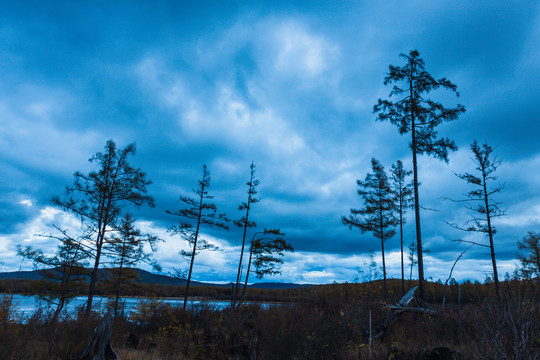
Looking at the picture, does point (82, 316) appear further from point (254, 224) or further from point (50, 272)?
point (50, 272)

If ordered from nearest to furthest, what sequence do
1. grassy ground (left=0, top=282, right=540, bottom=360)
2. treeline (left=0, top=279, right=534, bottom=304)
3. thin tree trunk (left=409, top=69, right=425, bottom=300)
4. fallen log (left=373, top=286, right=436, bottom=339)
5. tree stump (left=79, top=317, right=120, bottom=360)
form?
tree stump (left=79, top=317, right=120, bottom=360)
grassy ground (left=0, top=282, right=540, bottom=360)
fallen log (left=373, top=286, right=436, bottom=339)
thin tree trunk (left=409, top=69, right=425, bottom=300)
treeline (left=0, top=279, right=534, bottom=304)

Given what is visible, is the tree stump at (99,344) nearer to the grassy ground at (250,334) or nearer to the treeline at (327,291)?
the grassy ground at (250,334)

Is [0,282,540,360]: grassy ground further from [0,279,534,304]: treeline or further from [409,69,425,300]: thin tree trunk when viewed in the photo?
[409,69,425,300]: thin tree trunk

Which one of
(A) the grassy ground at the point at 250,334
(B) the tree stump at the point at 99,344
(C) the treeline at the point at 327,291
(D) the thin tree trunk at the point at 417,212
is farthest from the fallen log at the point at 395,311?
(B) the tree stump at the point at 99,344

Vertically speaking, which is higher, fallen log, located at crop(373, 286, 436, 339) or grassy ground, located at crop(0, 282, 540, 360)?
fallen log, located at crop(373, 286, 436, 339)

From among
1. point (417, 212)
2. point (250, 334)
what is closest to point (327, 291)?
point (417, 212)

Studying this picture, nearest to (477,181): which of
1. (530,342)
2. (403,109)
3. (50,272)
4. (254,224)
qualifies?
(403,109)

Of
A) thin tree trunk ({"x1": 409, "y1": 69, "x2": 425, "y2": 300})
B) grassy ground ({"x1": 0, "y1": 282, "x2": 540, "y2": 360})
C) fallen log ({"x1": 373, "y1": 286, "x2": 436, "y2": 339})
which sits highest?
thin tree trunk ({"x1": 409, "y1": 69, "x2": 425, "y2": 300})

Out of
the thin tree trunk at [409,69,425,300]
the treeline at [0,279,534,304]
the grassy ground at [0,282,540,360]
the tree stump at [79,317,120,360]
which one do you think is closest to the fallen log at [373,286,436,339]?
the grassy ground at [0,282,540,360]

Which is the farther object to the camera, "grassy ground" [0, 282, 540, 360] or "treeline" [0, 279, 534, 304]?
"treeline" [0, 279, 534, 304]

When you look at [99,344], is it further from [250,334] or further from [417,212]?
[417,212]

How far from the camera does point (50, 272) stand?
2956 cm

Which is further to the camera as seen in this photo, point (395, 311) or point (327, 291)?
point (327, 291)

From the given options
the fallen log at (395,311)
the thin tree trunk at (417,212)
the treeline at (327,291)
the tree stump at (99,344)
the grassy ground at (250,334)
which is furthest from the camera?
the treeline at (327,291)
